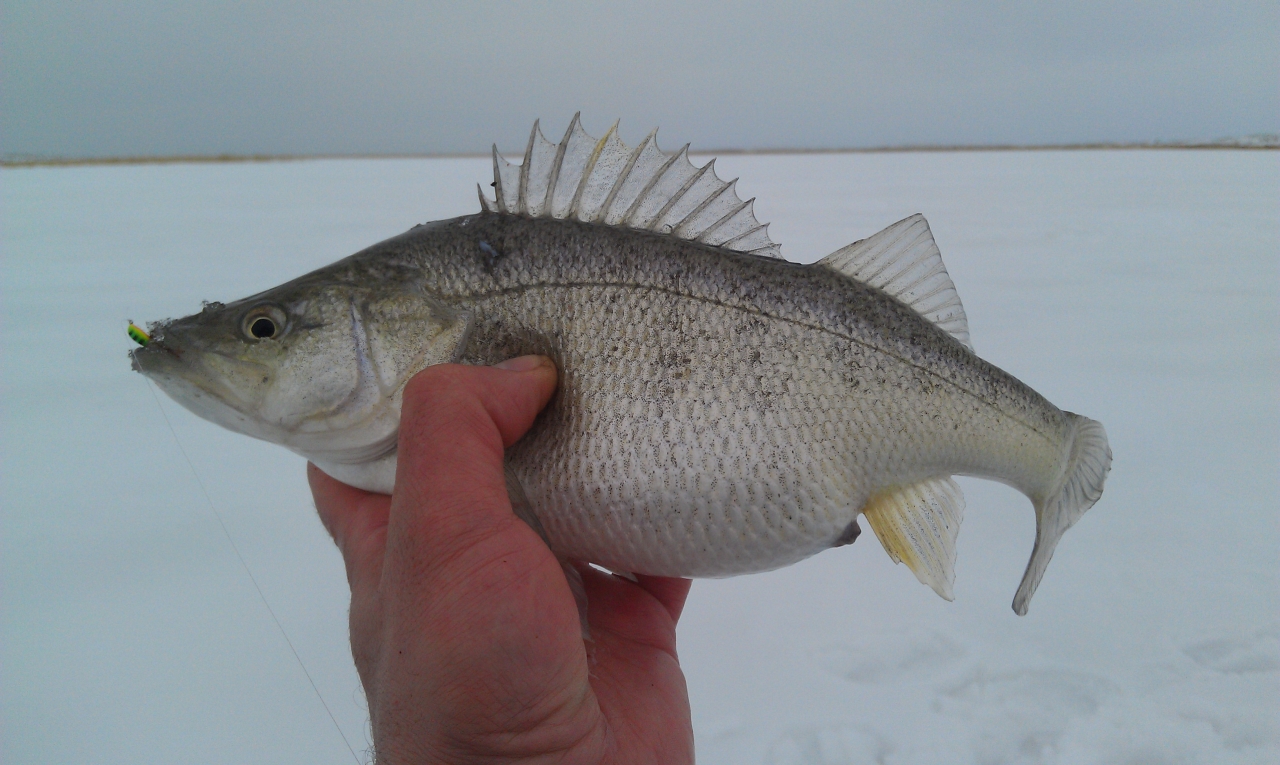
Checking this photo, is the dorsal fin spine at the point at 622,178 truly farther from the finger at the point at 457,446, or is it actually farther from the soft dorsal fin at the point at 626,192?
the finger at the point at 457,446

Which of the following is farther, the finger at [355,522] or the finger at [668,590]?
the finger at [668,590]

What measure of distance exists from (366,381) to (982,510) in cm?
260

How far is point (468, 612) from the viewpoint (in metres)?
0.98

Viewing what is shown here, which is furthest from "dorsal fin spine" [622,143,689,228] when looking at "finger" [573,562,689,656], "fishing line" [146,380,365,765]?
"fishing line" [146,380,365,765]

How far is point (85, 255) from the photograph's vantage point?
7234 millimetres

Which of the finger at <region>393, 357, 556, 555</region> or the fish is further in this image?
the fish

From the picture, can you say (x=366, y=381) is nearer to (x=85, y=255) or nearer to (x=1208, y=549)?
(x=1208, y=549)

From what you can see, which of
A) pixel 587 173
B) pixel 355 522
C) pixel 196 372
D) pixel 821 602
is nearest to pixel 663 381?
pixel 587 173

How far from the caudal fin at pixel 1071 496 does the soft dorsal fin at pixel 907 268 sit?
0.33 m

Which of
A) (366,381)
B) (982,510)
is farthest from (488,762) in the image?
(982,510)

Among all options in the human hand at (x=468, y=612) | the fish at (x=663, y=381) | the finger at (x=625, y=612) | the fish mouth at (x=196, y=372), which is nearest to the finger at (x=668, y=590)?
the finger at (x=625, y=612)

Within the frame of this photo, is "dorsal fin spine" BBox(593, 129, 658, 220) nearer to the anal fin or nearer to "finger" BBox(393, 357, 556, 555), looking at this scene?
"finger" BBox(393, 357, 556, 555)

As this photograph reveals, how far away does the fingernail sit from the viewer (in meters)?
1.24

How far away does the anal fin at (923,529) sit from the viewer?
4.69ft
